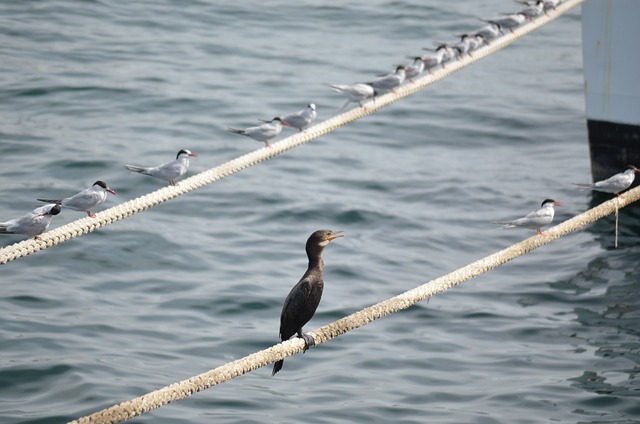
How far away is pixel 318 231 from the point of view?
8.53 metres

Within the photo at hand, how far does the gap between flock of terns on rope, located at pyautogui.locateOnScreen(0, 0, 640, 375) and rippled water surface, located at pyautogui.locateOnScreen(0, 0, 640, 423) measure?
5.72 feet

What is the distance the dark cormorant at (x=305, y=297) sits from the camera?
8359mm

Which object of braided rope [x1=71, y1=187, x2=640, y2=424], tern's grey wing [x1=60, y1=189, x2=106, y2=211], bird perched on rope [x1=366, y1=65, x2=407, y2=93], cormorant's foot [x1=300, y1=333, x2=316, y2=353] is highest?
bird perched on rope [x1=366, y1=65, x2=407, y2=93]

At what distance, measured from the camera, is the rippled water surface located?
11453 mm

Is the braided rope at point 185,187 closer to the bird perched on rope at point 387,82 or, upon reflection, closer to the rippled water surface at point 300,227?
the bird perched on rope at point 387,82

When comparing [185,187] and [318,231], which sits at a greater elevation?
[185,187]

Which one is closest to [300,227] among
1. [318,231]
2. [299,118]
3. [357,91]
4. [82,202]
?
[357,91]

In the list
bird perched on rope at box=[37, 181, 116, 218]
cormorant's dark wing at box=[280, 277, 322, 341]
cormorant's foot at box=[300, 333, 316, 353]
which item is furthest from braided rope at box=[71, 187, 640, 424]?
bird perched on rope at box=[37, 181, 116, 218]

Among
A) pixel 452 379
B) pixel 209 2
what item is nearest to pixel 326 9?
pixel 209 2

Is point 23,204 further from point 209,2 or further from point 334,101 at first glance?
point 209,2

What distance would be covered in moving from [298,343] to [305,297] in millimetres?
653

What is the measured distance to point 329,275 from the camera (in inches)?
546

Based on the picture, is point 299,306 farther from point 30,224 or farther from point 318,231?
point 30,224

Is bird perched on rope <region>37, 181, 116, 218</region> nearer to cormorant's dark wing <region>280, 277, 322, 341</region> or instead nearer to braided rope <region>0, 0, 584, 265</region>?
braided rope <region>0, 0, 584, 265</region>
